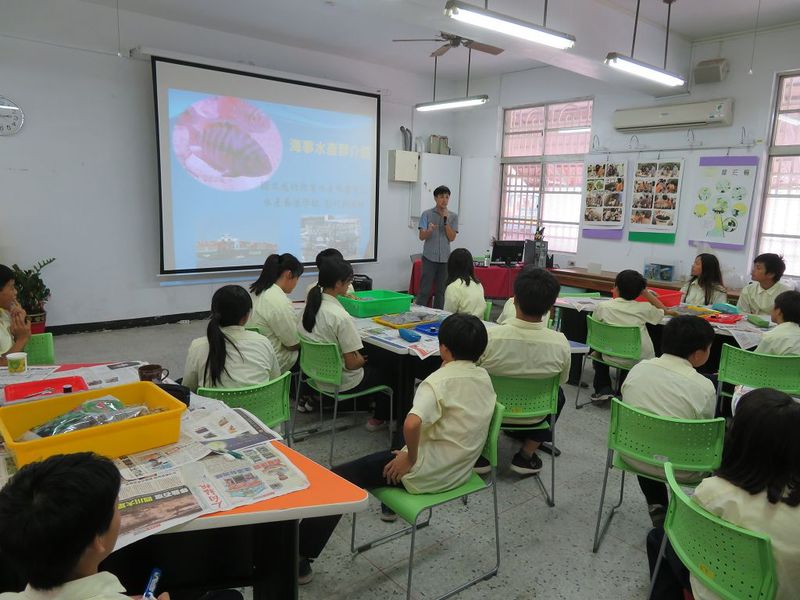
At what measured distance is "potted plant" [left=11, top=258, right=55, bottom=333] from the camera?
16.4ft

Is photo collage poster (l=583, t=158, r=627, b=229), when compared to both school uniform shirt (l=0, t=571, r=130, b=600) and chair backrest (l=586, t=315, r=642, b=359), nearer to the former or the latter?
chair backrest (l=586, t=315, r=642, b=359)

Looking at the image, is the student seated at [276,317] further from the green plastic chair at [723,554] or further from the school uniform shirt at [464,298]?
the green plastic chair at [723,554]

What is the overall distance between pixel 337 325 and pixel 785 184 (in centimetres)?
537

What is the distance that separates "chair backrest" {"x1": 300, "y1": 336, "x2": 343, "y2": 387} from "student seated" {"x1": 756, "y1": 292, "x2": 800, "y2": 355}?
2479 millimetres

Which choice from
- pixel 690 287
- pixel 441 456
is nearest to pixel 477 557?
pixel 441 456

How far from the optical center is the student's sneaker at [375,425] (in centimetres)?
360

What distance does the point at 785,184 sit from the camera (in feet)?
18.8

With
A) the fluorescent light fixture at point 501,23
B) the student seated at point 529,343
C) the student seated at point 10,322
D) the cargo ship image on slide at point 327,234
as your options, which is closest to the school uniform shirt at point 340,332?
the student seated at point 529,343

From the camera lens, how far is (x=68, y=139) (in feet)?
17.6

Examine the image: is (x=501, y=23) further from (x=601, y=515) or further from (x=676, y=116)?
(x=676, y=116)

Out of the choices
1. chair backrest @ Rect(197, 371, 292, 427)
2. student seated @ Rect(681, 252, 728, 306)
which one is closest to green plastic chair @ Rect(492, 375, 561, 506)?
chair backrest @ Rect(197, 371, 292, 427)

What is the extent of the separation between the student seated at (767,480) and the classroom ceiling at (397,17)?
3659 millimetres

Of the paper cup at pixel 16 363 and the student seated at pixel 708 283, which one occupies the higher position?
the student seated at pixel 708 283

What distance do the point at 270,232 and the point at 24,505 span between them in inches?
236
